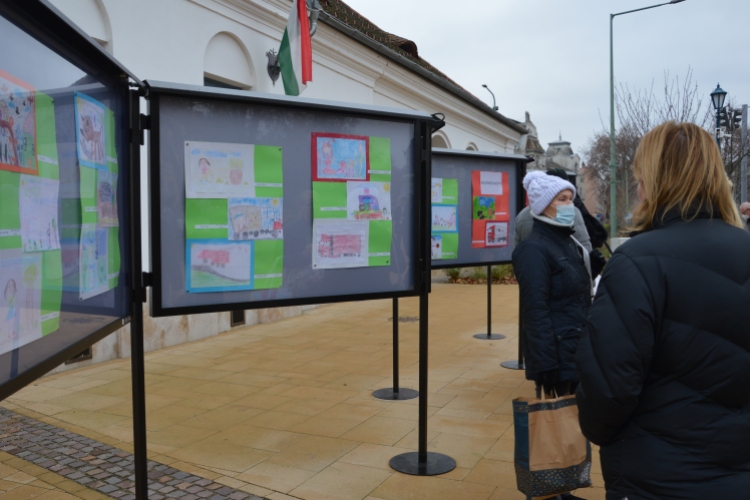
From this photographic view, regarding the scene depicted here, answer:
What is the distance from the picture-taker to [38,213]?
6.33 feet

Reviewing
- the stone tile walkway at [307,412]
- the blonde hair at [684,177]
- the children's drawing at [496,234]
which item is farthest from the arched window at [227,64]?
the blonde hair at [684,177]

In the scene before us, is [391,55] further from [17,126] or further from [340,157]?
[17,126]

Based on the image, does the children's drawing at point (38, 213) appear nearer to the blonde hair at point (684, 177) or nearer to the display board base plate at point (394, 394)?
the blonde hair at point (684, 177)

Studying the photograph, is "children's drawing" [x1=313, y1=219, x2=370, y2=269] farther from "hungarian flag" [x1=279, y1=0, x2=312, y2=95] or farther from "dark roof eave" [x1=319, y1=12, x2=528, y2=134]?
"dark roof eave" [x1=319, y1=12, x2=528, y2=134]

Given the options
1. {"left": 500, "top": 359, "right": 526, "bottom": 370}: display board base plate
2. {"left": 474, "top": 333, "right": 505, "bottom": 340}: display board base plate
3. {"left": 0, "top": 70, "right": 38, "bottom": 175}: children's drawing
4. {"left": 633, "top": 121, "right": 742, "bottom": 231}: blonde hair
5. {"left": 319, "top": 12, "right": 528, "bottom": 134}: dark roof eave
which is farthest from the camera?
{"left": 319, "top": 12, "right": 528, "bottom": 134}: dark roof eave

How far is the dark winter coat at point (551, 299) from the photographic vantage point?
11.8 feet

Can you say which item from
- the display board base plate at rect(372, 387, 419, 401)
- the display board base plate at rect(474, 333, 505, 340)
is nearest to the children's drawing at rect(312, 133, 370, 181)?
the display board base plate at rect(372, 387, 419, 401)

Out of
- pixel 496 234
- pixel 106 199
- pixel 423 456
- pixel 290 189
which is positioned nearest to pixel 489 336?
pixel 496 234

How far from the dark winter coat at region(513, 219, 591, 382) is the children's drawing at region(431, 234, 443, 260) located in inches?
84.7

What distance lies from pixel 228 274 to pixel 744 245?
2198 millimetres

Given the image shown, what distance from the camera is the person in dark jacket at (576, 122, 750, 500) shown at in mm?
1813

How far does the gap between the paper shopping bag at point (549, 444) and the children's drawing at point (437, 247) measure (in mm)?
3234

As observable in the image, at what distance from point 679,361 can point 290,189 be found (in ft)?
6.86

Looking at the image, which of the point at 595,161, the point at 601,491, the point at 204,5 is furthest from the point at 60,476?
the point at 595,161
